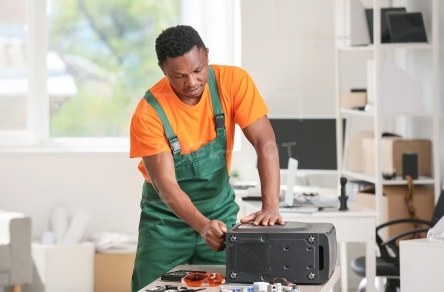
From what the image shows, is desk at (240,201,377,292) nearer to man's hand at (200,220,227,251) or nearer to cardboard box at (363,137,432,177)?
cardboard box at (363,137,432,177)

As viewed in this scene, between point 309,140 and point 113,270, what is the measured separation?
1.42 meters

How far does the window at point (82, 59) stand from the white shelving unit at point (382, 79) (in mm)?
816

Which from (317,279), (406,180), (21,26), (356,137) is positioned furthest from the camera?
(21,26)

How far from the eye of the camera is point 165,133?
326cm

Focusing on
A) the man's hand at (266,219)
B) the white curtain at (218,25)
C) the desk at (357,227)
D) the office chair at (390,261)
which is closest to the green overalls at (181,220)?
the man's hand at (266,219)

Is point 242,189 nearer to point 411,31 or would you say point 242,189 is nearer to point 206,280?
point 411,31

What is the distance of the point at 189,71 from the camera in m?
3.10

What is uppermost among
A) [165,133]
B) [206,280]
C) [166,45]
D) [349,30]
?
Answer: [349,30]

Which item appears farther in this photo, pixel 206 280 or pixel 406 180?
pixel 406 180

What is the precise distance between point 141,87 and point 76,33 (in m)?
0.56

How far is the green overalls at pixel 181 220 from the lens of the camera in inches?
131

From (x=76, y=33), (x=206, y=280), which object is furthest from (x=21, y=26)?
(x=206, y=280)

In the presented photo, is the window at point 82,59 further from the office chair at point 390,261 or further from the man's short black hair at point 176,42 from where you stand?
the man's short black hair at point 176,42

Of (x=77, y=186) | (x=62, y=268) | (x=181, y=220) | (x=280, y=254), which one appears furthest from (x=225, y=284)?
(x=77, y=186)
